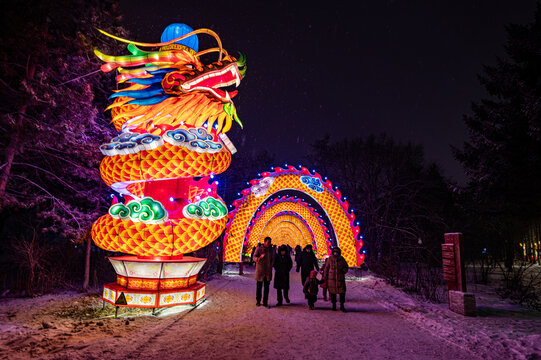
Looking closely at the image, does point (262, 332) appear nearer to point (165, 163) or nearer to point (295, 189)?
point (165, 163)

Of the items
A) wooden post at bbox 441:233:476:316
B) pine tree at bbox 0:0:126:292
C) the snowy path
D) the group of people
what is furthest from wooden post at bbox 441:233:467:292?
pine tree at bbox 0:0:126:292

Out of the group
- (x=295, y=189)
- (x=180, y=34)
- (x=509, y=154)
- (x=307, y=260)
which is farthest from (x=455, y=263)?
(x=180, y=34)

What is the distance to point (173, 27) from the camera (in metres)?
8.01

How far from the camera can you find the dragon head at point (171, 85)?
724 centimetres

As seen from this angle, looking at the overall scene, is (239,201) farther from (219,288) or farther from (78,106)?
(78,106)

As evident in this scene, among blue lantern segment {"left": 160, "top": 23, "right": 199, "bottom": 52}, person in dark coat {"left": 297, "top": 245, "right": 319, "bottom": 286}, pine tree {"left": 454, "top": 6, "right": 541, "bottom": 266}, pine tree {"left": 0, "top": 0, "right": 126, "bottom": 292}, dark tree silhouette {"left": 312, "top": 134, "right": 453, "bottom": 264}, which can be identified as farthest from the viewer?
dark tree silhouette {"left": 312, "top": 134, "right": 453, "bottom": 264}

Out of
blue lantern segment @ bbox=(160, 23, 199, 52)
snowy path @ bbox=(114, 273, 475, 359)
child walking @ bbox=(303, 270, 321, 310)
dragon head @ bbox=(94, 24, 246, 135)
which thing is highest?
blue lantern segment @ bbox=(160, 23, 199, 52)

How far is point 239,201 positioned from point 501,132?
11914 millimetres

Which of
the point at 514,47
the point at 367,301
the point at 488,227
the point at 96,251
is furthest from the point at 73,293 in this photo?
the point at 514,47

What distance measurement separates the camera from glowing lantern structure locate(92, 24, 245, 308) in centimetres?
678

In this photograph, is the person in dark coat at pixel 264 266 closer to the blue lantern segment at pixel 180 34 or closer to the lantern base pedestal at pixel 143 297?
the lantern base pedestal at pixel 143 297

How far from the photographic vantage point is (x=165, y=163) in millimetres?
6965

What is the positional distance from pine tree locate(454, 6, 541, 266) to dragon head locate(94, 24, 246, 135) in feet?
36.3

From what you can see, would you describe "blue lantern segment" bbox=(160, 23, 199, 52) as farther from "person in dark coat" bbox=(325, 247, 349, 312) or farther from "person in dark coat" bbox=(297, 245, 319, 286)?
"person in dark coat" bbox=(297, 245, 319, 286)
